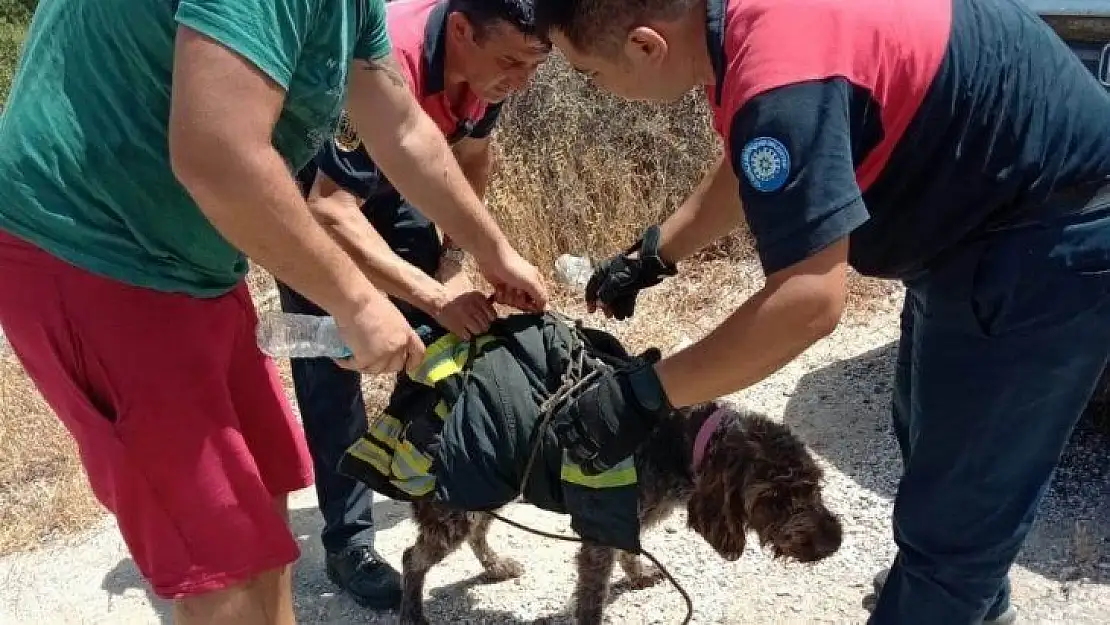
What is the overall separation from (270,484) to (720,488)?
1.28 meters

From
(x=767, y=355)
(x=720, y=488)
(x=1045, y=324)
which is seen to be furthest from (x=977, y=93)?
(x=720, y=488)

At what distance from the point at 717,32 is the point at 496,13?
1184 mm

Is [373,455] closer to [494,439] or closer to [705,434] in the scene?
[494,439]

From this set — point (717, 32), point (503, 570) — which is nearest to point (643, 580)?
point (503, 570)

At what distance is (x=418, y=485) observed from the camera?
2832mm

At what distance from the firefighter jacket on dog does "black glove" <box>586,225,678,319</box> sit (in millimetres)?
146

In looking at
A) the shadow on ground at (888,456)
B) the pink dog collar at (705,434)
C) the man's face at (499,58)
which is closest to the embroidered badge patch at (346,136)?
the man's face at (499,58)

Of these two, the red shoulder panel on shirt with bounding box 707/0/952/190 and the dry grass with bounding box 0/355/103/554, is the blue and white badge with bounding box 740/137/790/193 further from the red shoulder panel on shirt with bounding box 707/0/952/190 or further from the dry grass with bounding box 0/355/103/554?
the dry grass with bounding box 0/355/103/554

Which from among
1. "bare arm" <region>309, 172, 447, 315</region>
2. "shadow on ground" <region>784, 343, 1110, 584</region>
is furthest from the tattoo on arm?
"shadow on ground" <region>784, 343, 1110, 584</region>

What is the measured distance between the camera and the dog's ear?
113 inches

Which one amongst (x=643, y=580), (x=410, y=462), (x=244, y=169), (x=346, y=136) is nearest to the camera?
(x=244, y=169)

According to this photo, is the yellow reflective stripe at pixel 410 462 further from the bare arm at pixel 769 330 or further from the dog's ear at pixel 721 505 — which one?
the bare arm at pixel 769 330

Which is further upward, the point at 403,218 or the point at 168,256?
the point at 168,256

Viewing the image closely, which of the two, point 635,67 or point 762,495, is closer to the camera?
point 635,67
